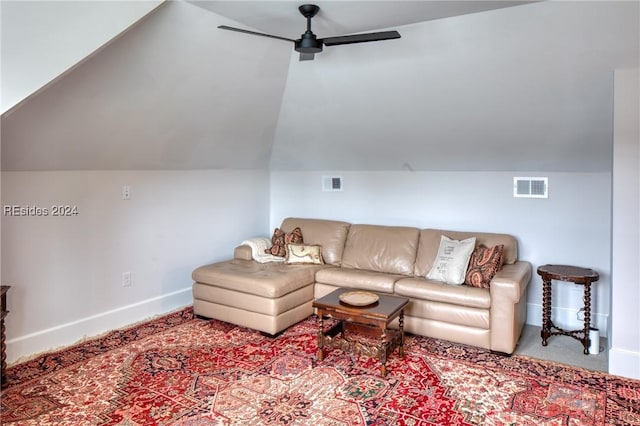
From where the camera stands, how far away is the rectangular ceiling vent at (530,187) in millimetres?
4223

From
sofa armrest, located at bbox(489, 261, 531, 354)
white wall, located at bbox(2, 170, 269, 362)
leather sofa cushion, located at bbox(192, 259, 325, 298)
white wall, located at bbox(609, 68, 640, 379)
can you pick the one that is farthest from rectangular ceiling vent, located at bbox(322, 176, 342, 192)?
white wall, located at bbox(609, 68, 640, 379)

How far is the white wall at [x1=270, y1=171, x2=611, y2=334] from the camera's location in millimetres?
4012

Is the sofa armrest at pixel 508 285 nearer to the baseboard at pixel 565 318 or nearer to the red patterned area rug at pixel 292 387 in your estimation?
the red patterned area rug at pixel 292 387

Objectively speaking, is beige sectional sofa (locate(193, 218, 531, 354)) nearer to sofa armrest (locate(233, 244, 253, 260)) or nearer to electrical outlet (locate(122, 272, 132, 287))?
sofa armrest (locate(233, 244, 253, 260))

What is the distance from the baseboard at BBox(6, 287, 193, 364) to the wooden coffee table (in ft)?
6.21

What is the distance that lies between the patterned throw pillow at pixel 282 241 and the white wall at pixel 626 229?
9.77 ft

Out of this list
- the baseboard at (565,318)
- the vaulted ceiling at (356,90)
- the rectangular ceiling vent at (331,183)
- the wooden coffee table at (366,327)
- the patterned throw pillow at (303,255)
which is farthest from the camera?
the rectangular ceiling vent at (331,183)

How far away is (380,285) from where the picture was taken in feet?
13.2

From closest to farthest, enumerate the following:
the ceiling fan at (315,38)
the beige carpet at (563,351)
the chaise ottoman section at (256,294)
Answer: the ceiling fan at (315,38) → the beige carpet at (563,351) → the chaise ottoman section at (256,294)

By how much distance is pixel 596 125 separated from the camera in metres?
3.63

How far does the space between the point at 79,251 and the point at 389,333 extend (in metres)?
2.70

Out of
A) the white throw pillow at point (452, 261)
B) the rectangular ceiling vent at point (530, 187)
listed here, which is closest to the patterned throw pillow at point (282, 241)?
the white throw pillow at point (452, 261)

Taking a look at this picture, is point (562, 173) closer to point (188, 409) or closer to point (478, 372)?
point (478, 372)

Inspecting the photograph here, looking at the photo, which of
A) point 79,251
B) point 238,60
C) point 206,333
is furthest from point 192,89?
point 206,333
